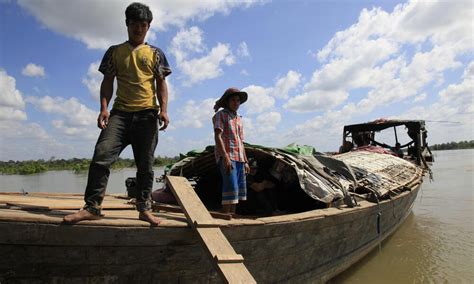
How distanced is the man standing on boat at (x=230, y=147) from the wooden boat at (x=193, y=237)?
566mm

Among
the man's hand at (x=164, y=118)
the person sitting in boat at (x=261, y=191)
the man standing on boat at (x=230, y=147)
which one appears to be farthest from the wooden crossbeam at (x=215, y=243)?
the person sitting in boat at (x=261, y=191)

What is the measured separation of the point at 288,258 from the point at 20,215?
6.87ft

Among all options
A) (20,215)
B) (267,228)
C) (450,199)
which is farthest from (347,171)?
(450,199)

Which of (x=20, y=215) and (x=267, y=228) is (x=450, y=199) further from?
(x=20, y=215)

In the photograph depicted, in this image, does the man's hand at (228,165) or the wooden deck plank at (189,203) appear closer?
the wooden deck plank at (189,203)

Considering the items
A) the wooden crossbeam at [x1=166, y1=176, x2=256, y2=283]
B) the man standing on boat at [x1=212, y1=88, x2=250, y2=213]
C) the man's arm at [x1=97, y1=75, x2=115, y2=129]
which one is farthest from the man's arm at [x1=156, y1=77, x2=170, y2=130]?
the man standing on boat at [x1=212, y1=88, x2=250, y2=213]

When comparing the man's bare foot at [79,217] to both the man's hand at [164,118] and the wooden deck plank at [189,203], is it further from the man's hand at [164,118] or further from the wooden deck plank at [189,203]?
the man's hand at [164,118]

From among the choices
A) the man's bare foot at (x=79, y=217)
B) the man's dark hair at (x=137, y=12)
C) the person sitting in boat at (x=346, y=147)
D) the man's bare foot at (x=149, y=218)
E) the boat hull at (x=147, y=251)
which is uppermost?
the man's dark hair at (x=137, y=12)

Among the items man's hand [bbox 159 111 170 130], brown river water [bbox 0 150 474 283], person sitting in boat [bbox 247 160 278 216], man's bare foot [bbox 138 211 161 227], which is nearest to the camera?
man's bare foot [bbox 138 211 161 227]

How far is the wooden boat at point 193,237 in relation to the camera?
81.7 inches

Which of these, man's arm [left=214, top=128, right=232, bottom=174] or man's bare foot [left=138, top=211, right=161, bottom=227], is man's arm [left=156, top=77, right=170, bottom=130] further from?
man's arm [left=214, top=128, right=232, bottom=174]

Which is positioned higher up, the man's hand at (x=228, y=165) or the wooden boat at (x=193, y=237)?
the man's hand at (x=228, y=165)

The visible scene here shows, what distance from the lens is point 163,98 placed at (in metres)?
2.75

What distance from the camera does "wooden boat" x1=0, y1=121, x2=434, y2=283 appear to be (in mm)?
2076
